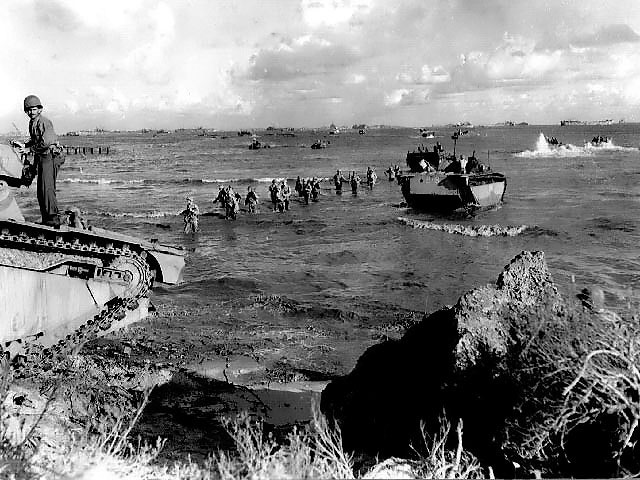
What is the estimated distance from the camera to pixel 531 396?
4.94 meters

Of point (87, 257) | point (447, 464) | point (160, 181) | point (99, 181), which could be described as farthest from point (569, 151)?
point (447, 464)

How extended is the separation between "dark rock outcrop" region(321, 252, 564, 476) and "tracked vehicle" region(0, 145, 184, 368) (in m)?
4.33

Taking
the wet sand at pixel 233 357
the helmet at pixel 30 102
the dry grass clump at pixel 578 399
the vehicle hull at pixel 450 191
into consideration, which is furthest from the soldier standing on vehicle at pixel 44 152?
the vehicle hull at pixel 450 191

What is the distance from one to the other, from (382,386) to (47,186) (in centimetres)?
575

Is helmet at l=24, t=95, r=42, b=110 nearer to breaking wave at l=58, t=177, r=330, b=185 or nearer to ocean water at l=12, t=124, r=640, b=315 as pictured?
ocean water at l=12, t=124, r=640, b=315

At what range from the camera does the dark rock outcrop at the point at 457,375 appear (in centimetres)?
548

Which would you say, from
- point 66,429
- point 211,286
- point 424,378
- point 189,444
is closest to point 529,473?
point 424,378

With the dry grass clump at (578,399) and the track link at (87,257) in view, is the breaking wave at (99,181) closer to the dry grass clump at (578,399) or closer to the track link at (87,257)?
the track link at (87,257)

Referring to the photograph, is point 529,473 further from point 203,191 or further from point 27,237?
point 203,191

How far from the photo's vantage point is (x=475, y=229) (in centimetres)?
2694

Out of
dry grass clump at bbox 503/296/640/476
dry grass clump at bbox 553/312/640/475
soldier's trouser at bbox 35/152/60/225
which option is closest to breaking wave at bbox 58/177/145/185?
soldier's trouser at bbox 35/152/60/225

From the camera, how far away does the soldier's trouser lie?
29.3 feet

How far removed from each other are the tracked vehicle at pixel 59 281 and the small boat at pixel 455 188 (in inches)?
851

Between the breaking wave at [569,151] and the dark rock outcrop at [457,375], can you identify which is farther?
the breaking wave at [569,151]
